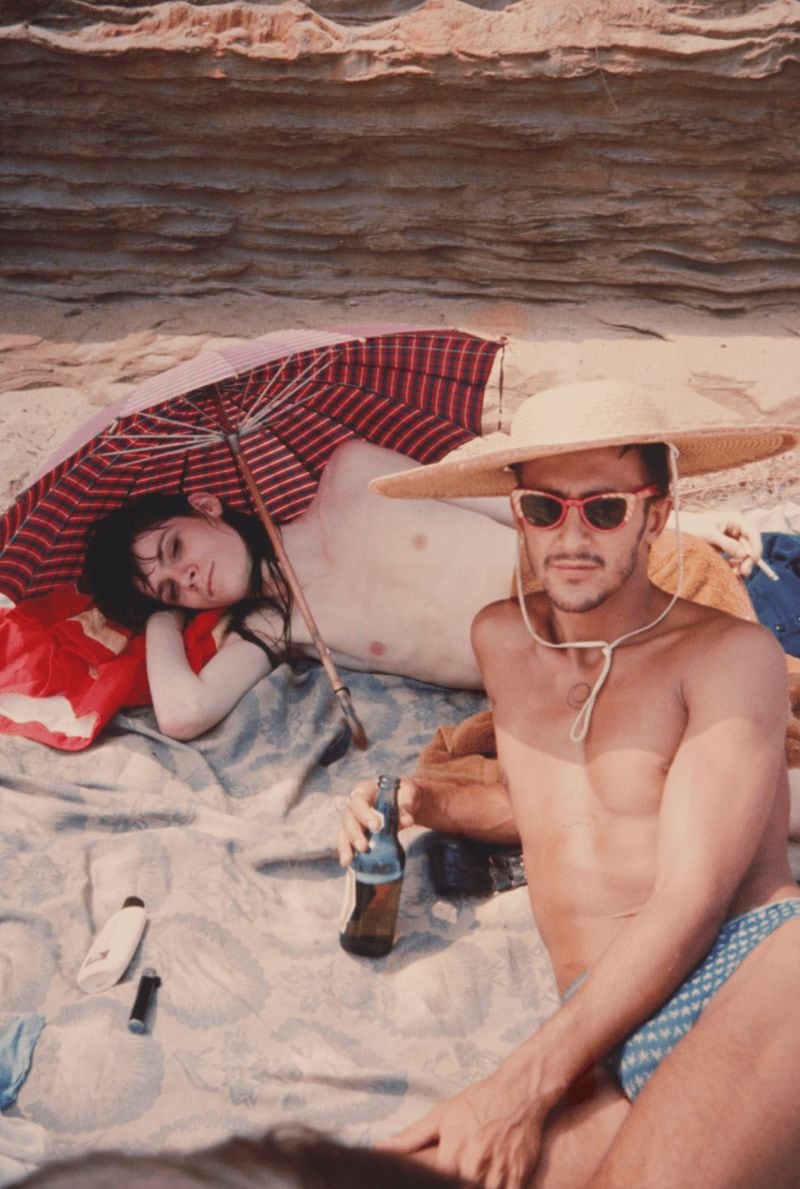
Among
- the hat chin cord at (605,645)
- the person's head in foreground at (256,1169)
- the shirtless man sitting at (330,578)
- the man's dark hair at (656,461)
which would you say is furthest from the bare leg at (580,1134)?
the shirtless man sitting at (330,578)

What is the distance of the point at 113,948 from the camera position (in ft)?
10.4

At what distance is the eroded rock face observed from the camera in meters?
6.22

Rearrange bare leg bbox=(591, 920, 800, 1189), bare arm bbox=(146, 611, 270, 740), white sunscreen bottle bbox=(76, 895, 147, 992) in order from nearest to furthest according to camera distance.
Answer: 1. bare leg bbox=(591, 920, 800, 1189)
2. white sunscreen bottle bbox=(76, 895, 147, 992)
3. bare arm bbox=(146, 611, 270, 740)

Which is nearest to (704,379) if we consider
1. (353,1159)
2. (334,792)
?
(334,792)

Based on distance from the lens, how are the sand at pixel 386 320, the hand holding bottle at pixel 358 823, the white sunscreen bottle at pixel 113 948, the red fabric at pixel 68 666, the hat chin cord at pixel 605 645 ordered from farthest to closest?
the sand at pixel 386 320 < the red fabric at pixel 68 666 < the white sunscreen bottle at pixel 113 948 < the hand holding bottle at pixel 358 823 < the hat chin cord at pixel 605 645

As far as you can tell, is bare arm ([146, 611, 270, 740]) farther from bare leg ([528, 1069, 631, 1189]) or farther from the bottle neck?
bare leg ([528, 1069, 631, 1189])

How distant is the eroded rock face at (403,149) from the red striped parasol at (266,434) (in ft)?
9.92

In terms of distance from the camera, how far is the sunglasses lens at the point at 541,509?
269 centimetres

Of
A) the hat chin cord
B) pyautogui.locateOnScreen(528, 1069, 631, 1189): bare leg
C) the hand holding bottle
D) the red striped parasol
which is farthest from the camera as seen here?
the red striped parasol

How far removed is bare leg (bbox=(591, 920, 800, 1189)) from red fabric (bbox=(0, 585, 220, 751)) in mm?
2619

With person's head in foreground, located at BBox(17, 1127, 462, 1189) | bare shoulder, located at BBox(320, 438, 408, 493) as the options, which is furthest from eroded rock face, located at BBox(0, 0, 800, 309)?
person's head in foreground, located at BBox(17, 1127, 462, 1189)

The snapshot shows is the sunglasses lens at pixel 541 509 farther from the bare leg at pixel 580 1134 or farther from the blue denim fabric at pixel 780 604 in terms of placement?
the blue denim fabric at pixel 780 604

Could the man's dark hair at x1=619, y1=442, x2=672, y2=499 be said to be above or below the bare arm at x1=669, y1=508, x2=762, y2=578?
above

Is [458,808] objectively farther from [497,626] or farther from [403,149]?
[403,149]
